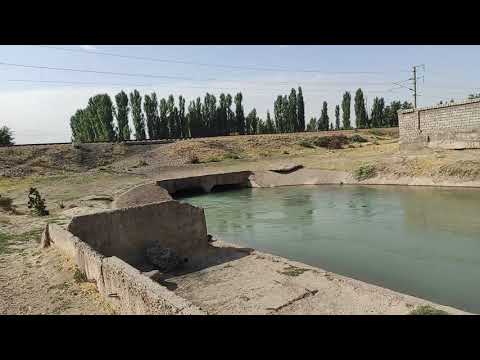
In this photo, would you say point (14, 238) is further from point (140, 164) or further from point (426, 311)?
point (140, 164)

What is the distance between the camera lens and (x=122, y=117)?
58.6 m

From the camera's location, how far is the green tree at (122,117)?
58.2 m

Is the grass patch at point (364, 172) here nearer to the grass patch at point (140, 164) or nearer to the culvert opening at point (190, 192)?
the culvert opening at point (190, 192)

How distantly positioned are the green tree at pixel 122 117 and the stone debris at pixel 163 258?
156ft

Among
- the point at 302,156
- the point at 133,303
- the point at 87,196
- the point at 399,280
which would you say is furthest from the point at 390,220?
the point at 302,156

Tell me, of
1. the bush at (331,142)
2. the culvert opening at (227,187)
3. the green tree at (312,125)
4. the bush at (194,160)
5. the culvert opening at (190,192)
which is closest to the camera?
the culvert opening at (190,192)

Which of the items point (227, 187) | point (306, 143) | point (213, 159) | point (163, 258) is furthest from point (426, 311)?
point (306, 143)

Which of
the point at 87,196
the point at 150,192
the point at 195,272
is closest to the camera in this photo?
the point at 195,272

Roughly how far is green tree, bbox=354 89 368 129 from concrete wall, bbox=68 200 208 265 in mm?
58750

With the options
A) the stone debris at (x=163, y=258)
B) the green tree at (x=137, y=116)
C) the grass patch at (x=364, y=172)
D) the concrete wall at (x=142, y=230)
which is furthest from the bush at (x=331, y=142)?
the stone debris at (x=163, y=258)
